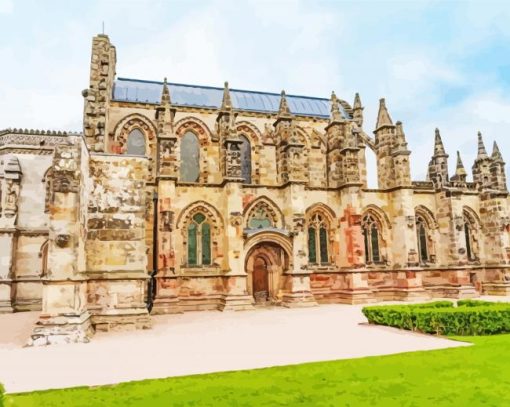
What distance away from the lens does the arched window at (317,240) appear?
2509 centimetres

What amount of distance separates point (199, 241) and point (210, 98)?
15168 millimetres

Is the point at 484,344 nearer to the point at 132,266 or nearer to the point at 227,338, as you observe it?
the point at 227,338

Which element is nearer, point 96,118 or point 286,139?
point 96,118

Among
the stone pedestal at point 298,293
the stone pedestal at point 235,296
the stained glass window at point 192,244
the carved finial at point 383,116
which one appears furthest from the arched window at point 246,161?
the stone pedestal at point 235,296

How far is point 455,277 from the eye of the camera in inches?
1046

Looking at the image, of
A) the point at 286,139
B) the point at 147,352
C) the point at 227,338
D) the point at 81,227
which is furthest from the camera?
the point at 286,139

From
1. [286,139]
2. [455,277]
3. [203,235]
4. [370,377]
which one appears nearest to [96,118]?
[203,235]

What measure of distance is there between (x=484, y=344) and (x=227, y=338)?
7.32 metres

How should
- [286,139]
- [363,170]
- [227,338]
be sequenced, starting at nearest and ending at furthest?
[227,338] → [286,139] → [363,170]

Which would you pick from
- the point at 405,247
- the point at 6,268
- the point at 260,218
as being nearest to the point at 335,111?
the point at 260,218

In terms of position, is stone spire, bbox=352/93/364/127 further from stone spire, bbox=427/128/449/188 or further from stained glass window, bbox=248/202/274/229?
stained glass window, bbox=248/202/274/229

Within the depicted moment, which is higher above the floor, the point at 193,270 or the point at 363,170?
the point at 363,170

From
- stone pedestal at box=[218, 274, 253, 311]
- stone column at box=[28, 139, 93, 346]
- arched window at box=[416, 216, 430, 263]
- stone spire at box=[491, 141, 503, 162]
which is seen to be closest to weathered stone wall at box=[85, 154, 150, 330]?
stone column at box=[28, 139, 93, 346]

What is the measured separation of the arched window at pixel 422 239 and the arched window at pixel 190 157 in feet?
51.7
